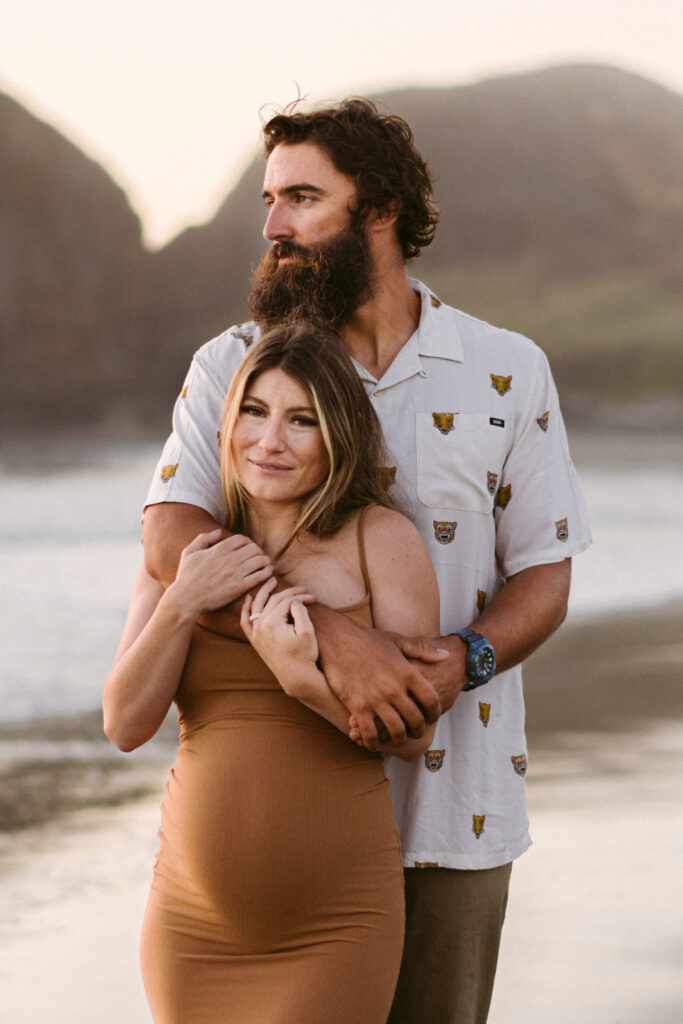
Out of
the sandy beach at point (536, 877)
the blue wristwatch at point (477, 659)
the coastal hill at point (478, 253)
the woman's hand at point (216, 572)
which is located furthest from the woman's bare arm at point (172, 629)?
the coastal hill at point (478, 253)

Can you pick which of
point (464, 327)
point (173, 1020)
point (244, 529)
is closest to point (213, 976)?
point (173, 1020)

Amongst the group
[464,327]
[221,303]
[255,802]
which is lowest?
[255,802]

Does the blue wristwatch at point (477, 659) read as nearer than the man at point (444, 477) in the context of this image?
Yes

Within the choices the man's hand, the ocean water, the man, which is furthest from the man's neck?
the ocean water

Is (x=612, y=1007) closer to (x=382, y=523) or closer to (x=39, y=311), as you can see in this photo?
(x=382, y=523)

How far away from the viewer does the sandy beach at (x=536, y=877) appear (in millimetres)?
3090

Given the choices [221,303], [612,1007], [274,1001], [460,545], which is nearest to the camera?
[274,1001]

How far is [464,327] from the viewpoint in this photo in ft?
7.13

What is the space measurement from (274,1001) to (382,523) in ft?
2.14

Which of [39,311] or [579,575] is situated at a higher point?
[39,311]

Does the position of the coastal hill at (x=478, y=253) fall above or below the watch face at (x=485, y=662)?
above

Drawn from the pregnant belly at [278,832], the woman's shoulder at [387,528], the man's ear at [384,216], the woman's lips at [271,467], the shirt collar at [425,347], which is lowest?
the pregnant belly at [278,832]

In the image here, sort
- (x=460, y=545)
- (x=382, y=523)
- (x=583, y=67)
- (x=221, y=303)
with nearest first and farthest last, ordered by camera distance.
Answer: (x=382, y=523)
(x=460, y=545)
(x=583, y=67)
(x=221, y=303)

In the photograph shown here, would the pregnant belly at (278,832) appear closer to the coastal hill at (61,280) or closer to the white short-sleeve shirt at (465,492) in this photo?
the white short-sleeve shirt at (465,492)
